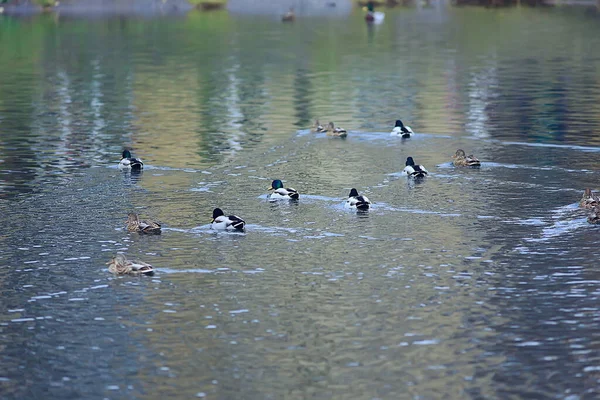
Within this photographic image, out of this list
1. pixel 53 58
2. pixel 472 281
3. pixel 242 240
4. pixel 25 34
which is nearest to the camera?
pixel 472 281

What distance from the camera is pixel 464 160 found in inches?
1452

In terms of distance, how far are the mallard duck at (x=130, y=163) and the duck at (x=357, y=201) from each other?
28.6ft

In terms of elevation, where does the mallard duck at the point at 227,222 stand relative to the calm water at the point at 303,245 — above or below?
above

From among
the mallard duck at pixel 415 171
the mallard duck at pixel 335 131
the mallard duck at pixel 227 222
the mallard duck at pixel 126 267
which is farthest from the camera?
the mallard duck at pixel 335 131

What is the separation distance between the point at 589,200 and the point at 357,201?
557 cm

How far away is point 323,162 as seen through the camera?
38781 mm

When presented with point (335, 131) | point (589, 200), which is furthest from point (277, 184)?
point (335, 131)

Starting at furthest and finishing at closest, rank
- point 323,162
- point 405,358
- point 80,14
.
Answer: point 80,14 < point 323,162 < point 405,358

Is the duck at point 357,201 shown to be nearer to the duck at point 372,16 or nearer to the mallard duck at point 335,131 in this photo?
the mallard duck at point 335,131

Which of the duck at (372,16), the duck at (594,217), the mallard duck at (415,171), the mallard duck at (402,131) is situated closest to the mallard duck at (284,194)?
the mallard duck at (415,171)

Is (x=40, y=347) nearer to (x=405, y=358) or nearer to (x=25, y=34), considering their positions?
(x=405, y=358)

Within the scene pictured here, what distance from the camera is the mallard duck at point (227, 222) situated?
2852 centimetres

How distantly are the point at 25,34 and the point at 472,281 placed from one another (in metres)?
86.4

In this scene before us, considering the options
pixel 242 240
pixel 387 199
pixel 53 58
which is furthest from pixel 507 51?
pixel 242 240
